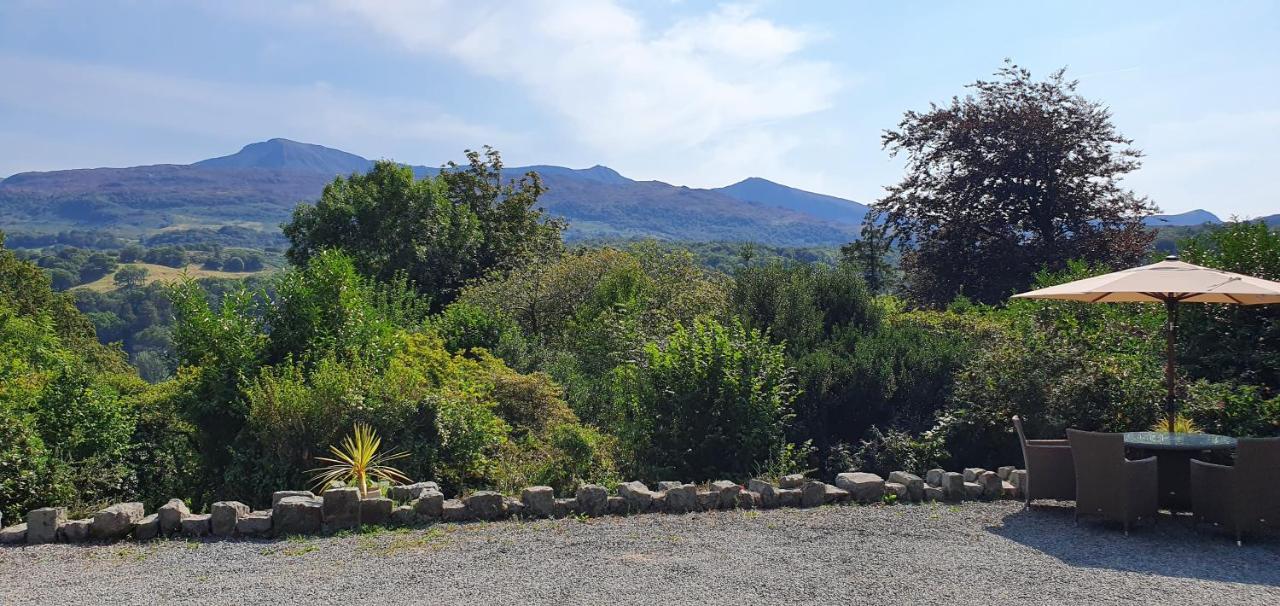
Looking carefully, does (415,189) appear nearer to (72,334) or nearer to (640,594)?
(72,334)

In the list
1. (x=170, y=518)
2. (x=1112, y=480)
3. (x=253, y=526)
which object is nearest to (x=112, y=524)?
(x=170, y=518)

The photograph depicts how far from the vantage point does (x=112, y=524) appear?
6336 millimetres

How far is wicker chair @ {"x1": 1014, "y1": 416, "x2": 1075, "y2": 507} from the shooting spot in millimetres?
6977

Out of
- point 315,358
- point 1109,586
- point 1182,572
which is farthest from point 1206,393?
point 315,358

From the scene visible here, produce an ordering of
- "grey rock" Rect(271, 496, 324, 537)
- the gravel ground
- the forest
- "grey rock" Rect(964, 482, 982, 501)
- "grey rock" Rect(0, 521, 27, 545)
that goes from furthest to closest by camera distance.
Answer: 1. the forest
2. "grey rock" Rect(964, 482, 982, 501)
3. "grey rock" Rect(271, 496, 324, 537)
4. "grey rock" Rect(0, 521, 27, 545)
5. the gravel ground

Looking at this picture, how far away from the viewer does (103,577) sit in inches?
218

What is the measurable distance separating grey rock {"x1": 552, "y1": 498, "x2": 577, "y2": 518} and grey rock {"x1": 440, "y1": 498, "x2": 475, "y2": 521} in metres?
0.65

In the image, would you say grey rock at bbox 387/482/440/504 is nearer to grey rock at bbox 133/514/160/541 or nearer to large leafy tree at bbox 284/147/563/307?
grey rock at bbox 133/514/160/541

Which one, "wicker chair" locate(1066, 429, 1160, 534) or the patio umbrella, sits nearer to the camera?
"wicker chair" locate(1066, 429, 1160, 534)

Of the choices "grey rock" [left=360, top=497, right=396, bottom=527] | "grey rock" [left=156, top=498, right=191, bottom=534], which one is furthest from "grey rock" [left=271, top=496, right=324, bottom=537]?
"grey rock" [left=156, top=498, right=191, bottom=534]

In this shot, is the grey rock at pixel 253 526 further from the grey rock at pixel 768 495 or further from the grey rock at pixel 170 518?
the grey rock at pixel 768 495

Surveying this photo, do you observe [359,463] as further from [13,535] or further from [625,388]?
[625,388]

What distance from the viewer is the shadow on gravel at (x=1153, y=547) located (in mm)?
5562

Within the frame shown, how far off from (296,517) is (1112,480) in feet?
19.5
